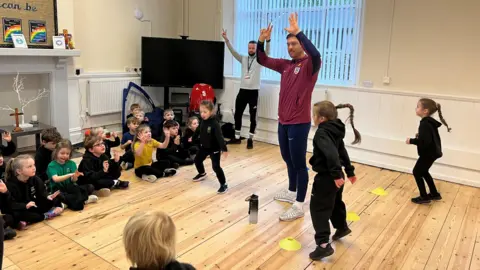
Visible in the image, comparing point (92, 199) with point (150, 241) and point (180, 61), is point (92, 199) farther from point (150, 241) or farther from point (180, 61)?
point (180, 61)

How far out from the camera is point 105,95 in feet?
20.3

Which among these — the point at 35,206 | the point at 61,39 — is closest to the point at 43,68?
the point at 61,39

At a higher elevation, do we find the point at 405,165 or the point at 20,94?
the point at 20,94

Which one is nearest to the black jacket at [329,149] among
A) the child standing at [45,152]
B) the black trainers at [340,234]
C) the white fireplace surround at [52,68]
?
the black trainers at [340,234]

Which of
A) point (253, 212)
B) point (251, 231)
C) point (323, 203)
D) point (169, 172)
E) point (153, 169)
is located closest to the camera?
point (323, 203)

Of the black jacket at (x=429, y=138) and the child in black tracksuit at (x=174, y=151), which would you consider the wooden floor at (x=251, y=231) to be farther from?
the black jacket at (x=429, y=138)

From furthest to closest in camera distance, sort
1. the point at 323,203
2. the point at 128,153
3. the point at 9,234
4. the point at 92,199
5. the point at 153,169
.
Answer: the point at 128,153
the point at 153,169
the point at 92,199
the point at 9,234
the point at 323,203

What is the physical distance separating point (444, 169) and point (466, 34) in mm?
1553

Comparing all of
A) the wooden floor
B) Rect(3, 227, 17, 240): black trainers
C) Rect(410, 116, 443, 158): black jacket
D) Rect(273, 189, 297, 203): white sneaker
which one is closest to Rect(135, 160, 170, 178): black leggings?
the wooden floor

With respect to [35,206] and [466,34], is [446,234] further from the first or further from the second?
[35,206]

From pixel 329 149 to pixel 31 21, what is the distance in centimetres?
427

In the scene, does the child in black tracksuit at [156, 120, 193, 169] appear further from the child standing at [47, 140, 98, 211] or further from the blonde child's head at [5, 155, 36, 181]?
the blonde child's head at [5, 155, 36, 181]

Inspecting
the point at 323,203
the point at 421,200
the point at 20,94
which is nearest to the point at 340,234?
the point at 323,203

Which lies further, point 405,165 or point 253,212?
point 405,165
